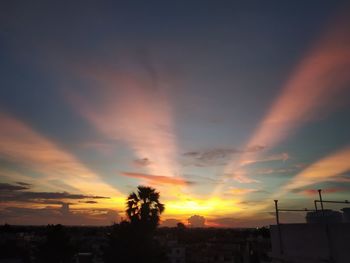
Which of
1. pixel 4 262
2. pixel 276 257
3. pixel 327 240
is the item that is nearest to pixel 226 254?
pixel 4 262

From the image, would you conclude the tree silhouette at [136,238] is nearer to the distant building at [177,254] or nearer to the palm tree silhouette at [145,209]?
the palm tree silhouette at [145,209]

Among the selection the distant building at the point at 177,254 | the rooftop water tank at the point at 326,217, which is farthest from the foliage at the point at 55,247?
the rooftop water tank at the point at 326,217

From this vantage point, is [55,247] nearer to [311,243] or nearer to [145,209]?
[145,209]

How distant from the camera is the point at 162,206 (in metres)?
35.8

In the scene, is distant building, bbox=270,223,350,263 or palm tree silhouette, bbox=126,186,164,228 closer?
distant building, bbox=270,223,350,263

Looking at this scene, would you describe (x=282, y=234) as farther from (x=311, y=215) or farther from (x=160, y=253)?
(x=160, y=253)

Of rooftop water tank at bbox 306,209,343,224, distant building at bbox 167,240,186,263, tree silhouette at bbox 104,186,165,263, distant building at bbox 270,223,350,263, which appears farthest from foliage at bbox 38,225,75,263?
rooftop water tank at bbox 306,209,343,224

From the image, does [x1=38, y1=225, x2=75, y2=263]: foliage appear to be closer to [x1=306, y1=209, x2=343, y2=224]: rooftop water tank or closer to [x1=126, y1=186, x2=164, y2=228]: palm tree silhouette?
[x1=126, y1=186, x2=164, y2=228]: palm tree silhouette

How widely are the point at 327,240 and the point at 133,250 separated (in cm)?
2087

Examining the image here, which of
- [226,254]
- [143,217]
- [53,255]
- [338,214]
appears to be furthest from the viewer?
[226,254]

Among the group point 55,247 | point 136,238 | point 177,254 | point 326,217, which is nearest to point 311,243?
point 326,217

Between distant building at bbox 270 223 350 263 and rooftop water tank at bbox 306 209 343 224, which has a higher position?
rooftop water tank at bbox 306 209 343 224

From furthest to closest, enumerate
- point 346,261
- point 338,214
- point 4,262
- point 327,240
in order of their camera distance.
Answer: point 4,262, point 338,214, point 327,240, point 346,261

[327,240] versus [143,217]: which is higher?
[143,217]
